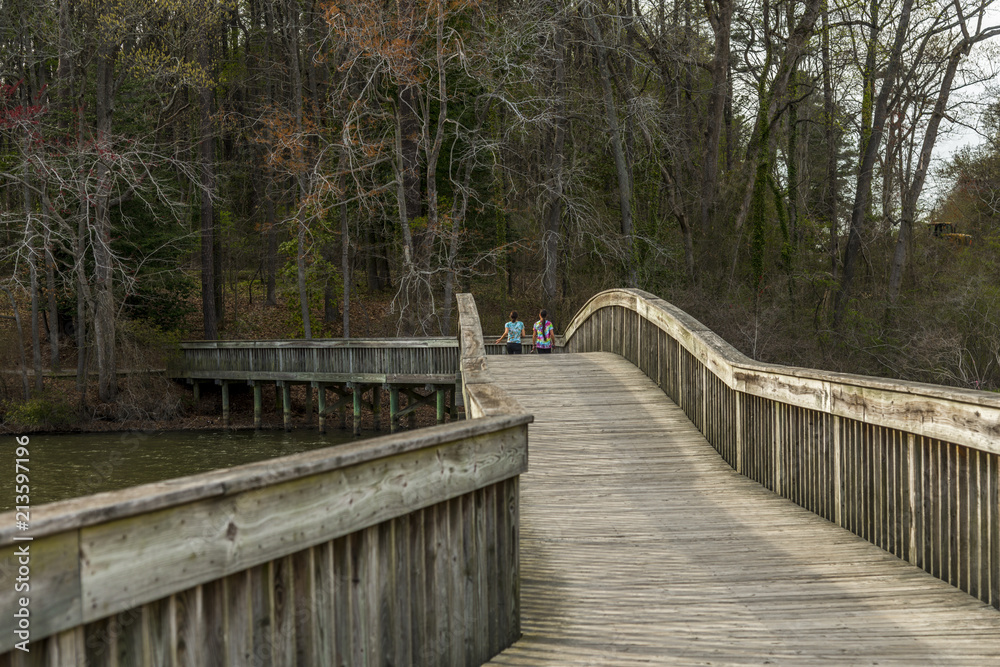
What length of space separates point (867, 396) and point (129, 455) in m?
18.1

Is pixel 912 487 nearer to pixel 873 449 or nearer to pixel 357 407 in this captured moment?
pixel 873 449

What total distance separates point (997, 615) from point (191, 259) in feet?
123

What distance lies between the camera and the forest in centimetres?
2117

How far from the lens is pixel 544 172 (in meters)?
25.7

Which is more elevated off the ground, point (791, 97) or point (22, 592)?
point (791, 97)

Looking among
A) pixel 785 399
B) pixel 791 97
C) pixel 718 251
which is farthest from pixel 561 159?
pixel 785 399

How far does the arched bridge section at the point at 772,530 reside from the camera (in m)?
3.63

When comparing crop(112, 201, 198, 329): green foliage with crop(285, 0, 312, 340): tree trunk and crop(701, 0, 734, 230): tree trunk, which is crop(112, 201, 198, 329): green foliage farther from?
crop(701, 0, 734, 230): tree trunk

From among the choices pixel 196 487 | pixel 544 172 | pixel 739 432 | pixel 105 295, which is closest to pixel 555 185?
pixel 544 172

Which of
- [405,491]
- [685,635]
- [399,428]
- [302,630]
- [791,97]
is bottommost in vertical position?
[399,428]

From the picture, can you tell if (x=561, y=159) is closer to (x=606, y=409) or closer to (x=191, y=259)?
(x=606, y=409)

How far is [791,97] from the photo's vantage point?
25969 millimetres

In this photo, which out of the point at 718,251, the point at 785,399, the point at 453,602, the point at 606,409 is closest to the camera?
the point at 453,602

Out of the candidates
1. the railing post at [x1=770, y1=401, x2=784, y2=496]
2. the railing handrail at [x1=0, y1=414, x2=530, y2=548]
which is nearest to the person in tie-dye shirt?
the railing post at [x1=770, y1=401, x2=784, y2=496]
